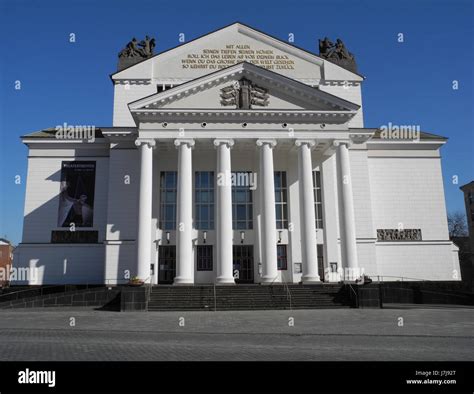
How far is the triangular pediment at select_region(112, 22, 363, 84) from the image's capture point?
36.7 m

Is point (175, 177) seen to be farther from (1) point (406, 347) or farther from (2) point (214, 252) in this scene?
(1) point (406, 347)

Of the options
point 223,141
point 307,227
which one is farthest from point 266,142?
point 307,227

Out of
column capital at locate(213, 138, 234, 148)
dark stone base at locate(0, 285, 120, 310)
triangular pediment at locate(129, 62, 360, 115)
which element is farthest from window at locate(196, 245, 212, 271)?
triangular pediment at locate(129, 62, 360, 115)

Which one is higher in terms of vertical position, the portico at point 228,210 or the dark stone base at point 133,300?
the portico at point 228,210

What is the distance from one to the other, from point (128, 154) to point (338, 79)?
1845cm

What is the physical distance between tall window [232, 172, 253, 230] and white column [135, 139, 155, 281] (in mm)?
6920

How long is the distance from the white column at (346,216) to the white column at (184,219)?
396 inches

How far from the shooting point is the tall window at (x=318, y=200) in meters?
33.2

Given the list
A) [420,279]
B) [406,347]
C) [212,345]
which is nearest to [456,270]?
[420,279]

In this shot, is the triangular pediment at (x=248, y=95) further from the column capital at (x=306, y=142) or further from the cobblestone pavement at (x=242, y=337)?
the cobblestone pavement at (x=242, y=337)

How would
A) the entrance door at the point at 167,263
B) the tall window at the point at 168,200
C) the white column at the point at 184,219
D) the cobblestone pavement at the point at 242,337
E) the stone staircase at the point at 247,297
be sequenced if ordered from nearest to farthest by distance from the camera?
1. the cobblestone pavement at the point at 242,337
2. the stone staircase at the point at 247,297
3. the white column at the point at 184,219
4. the entrance door at the point at 167,263
5. the tall window at the point at 168,200

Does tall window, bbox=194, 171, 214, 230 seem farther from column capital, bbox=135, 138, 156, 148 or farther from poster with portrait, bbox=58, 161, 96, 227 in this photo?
poster with portrait, bbox=58, 161, 96, 227

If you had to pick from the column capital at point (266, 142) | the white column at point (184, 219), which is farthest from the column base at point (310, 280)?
the column capital at point (266, 142)

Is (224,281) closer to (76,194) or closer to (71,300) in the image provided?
(71,300)
